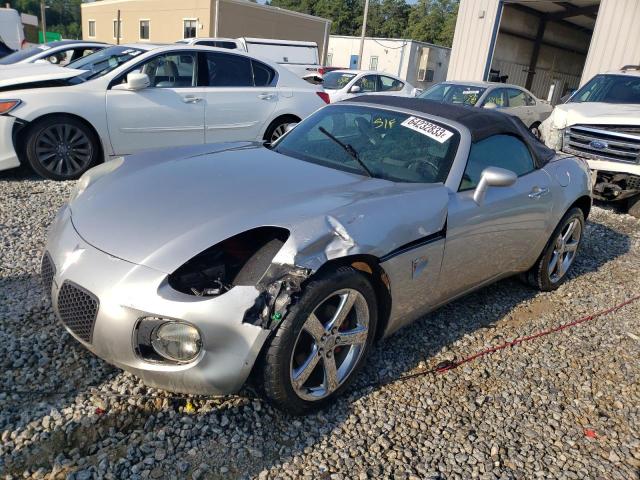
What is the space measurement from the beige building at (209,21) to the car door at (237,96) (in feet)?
81.2

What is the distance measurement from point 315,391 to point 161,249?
1.01m

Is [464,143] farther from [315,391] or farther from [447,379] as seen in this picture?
[315,391]

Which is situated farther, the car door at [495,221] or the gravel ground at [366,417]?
the car door at [495,221]

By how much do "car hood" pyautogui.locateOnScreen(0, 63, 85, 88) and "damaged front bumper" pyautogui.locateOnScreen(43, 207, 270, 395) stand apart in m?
4.44

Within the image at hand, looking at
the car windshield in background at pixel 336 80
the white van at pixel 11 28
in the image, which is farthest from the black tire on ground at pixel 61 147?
the white van at pixel 11 28

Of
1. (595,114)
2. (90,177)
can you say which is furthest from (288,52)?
(90,177)

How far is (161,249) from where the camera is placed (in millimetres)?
2279

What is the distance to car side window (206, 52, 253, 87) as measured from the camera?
264 inches

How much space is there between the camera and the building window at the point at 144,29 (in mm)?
Answer: 35156

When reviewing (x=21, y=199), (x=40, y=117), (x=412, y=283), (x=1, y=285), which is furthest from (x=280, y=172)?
(x=40, y=117)

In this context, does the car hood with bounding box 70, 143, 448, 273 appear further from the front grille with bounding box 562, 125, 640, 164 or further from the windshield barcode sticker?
the front grille with bounding box 562, 125, 640, 164

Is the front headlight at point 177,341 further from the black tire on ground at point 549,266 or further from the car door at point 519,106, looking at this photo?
the car door at point 519,106

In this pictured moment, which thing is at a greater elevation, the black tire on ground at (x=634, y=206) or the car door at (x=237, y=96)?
the car door at (x=237, y=96)

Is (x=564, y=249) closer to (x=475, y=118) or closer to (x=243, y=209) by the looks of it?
(x=475, y=118)
